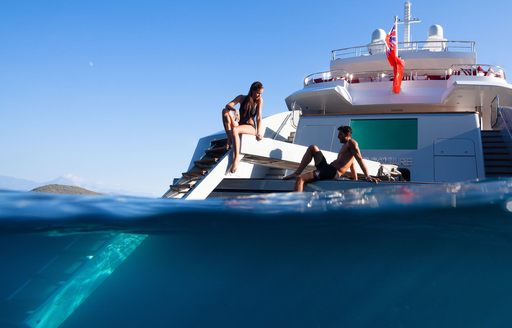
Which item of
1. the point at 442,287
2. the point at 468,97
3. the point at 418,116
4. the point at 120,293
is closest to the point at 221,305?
the point at 120,293

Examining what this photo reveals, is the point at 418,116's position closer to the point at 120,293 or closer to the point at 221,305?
the point at 221,305

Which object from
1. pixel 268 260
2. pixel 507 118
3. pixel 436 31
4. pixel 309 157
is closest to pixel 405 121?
pixel 507 118

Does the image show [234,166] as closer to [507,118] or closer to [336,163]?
[336,163]

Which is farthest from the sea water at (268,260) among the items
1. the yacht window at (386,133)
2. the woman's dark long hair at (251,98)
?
the yacht window at (386,133)

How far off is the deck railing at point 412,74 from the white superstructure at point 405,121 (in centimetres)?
3

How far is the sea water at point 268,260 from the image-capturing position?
5047 mm

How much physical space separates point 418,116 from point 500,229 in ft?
22.5

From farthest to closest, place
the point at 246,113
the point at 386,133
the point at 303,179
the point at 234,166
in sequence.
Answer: the point at 386,133, the point at 246,113, the point at 234,166, the point at 303,179

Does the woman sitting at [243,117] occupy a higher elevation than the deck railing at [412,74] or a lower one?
lower

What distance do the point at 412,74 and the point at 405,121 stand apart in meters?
4.20

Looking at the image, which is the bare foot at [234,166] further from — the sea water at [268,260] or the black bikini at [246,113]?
the sea water at [268,260]

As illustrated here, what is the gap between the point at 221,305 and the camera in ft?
20.1

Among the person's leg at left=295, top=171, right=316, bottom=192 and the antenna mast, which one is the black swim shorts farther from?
the antenna mast

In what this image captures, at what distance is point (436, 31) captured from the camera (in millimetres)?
19594
